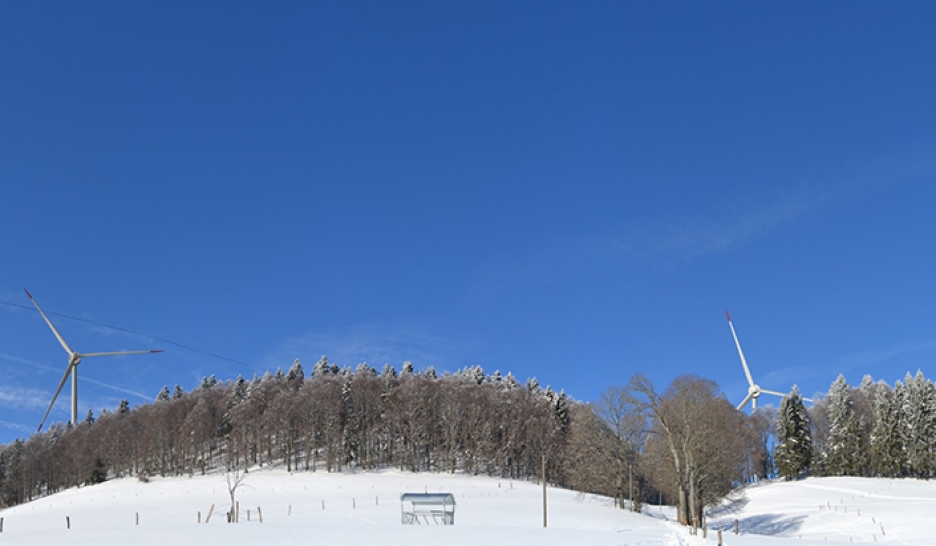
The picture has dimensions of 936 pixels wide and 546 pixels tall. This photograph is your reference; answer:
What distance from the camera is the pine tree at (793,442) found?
114 m

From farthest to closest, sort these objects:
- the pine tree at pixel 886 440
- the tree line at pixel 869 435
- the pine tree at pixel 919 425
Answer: the pine tree at pixel 886 440
the tree line at pixel 869 435
the pine tree at pixel 919 425

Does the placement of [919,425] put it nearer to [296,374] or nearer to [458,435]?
[458,435]

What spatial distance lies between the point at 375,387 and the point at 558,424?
29899mm

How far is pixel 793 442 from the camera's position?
114 meters

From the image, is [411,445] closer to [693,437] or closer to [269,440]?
[269,440]

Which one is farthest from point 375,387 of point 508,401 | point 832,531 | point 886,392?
point 886,392

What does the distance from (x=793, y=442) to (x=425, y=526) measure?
83284 millimetres

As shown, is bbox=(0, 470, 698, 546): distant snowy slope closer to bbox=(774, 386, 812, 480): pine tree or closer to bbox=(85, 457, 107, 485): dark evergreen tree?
bbox=(85, 457, 107, 485): dark evergreen tree

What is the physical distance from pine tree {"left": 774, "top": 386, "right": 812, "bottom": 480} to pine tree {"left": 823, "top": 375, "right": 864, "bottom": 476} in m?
3.31

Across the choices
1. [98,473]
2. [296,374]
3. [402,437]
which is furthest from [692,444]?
[296,374]

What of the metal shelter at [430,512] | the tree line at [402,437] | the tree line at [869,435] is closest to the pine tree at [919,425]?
the tree line at [869,435]

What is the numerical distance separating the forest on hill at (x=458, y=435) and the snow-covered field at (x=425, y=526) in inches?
255

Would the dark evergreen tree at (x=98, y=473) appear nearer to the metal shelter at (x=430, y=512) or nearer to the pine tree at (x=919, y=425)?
the metal shelter at (x=430, y=512)

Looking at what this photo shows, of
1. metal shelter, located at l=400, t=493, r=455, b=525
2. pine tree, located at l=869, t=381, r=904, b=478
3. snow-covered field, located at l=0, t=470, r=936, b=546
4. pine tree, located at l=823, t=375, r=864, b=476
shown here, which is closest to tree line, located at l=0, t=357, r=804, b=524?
snow-covered field, located at l=0, t=470, r=936, b=546
